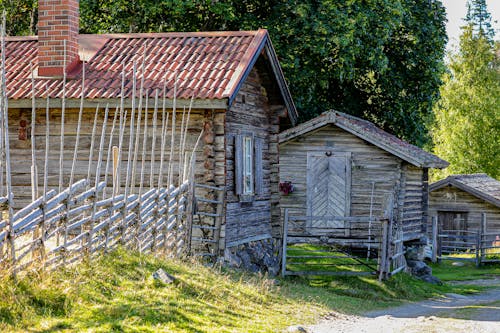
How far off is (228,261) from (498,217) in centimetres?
2128

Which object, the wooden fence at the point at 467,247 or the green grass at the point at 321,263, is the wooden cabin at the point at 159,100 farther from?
the wooden fence at the point at 467,247

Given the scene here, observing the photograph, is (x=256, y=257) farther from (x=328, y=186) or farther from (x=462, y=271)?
(x=462, y=271)

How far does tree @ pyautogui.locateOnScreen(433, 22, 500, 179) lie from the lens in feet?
159

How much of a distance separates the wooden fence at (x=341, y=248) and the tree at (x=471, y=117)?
23866mm

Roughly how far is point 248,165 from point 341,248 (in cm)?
732

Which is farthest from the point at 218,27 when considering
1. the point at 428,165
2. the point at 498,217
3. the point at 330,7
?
the point at 498,217

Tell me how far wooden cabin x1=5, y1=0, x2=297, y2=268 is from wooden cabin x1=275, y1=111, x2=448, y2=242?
582 centimetres

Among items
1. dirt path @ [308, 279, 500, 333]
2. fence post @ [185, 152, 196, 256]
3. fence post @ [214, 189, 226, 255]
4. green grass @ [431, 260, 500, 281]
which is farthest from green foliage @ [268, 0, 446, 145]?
fence post @ [185, 152, 196, 256]

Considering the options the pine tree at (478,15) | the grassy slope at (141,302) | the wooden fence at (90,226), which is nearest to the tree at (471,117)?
the pine tree at (478,15)

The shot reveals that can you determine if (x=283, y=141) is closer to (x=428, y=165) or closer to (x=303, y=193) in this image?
(x=303, y=193)

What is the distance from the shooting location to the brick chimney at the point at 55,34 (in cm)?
1805

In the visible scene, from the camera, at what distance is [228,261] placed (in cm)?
1772

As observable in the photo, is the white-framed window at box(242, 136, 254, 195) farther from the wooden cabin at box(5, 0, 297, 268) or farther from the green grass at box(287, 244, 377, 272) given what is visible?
the green grass at box(287, 244, 377, 272)

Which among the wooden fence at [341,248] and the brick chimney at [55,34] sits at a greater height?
the brick chimney at [55,34]
